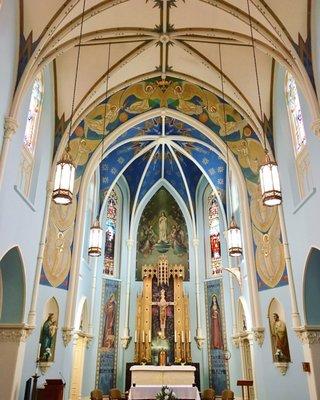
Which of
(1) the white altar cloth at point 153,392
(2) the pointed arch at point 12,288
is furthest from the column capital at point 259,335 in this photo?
(2) the pointed arch at point 12,288

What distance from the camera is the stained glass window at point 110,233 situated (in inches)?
712

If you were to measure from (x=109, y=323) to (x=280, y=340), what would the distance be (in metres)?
8.07

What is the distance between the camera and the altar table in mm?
14543

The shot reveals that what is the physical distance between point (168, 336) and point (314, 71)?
40.4ft

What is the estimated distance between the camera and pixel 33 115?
10.9m

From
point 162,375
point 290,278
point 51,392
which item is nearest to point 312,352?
point 290,278

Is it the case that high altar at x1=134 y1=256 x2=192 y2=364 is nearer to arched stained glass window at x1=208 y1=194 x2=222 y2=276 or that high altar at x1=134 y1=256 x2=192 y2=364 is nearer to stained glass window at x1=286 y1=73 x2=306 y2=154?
arched stained glass window at x1=208 y1=194 x2=222 y2=276

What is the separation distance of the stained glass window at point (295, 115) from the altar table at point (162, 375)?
9.25 metres

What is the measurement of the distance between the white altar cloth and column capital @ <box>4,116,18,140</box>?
360 inches

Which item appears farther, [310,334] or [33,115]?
[33,115]

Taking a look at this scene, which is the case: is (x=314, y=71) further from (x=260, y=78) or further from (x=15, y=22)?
(x=15, y=22)

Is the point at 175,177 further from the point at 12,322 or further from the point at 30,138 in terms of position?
the point at 12,322

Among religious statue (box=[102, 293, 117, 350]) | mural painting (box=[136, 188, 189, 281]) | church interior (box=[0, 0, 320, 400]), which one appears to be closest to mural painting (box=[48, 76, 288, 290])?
church interior (box=[0, 0, 320, 400])

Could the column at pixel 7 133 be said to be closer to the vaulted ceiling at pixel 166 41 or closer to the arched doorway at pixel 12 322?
the vaulted ceiling at pixel 166 41
